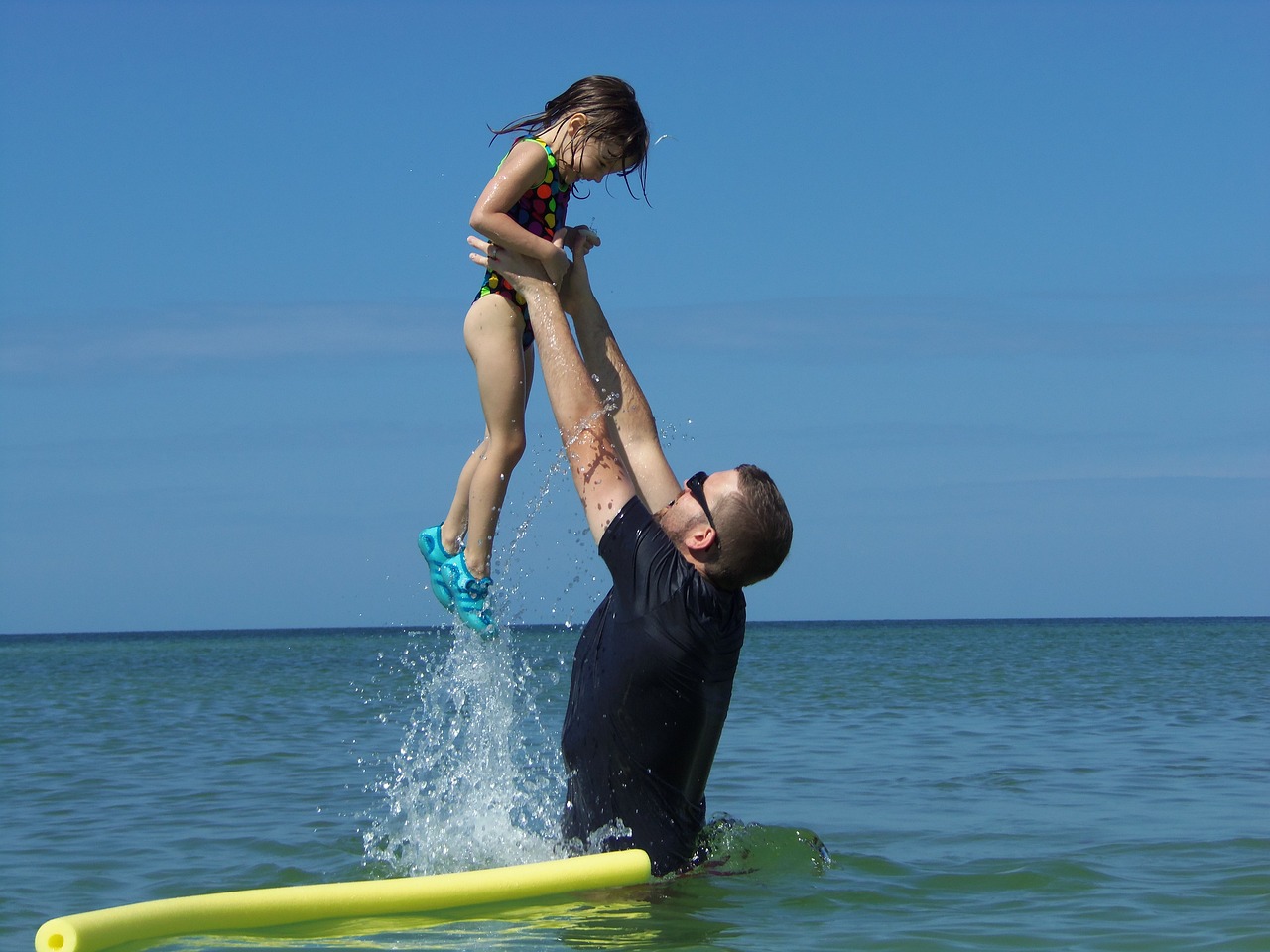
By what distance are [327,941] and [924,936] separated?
2.14m

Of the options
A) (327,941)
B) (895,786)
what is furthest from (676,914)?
(895,786)

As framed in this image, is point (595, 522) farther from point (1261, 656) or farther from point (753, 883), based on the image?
point (1261, 656)

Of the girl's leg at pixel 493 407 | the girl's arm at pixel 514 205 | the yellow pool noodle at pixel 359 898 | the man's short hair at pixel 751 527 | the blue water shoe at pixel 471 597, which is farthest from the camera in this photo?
the blue water shoe at pixel 471 597

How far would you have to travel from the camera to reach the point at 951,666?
27.8 m

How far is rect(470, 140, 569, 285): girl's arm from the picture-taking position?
196 inches

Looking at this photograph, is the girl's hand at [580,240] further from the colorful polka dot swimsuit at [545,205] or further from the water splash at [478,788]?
the water splash at [478,788]

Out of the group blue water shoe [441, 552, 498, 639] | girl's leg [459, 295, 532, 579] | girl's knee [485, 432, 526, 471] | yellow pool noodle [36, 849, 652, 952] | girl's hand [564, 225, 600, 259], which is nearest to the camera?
yellow pool noodle [36, 849, 652, 952]

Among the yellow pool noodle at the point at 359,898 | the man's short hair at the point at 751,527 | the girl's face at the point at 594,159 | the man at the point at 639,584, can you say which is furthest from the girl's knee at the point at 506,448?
the yellow pool noodle at the point at 359,898

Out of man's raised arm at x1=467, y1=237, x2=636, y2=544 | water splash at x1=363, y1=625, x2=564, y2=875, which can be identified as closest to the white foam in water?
water splash at x1=363, y1=625, x2=564, y2=875

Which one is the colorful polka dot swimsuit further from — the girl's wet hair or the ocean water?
the ocean water

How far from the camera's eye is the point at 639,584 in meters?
4.76

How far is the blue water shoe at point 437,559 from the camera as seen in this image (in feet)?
19.1

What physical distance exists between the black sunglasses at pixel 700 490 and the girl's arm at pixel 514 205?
89cm

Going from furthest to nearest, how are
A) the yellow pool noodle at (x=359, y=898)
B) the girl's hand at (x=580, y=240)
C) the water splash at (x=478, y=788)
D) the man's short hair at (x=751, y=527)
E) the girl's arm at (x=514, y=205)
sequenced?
the water splash at (x=478, y=788) → the girl's hand at (x=580, y=240) → the girl's arm at (x=514, y=205) → the man's short hair at (x=751, y=527) → the yellow pool noodle at (x=359, y=898)
